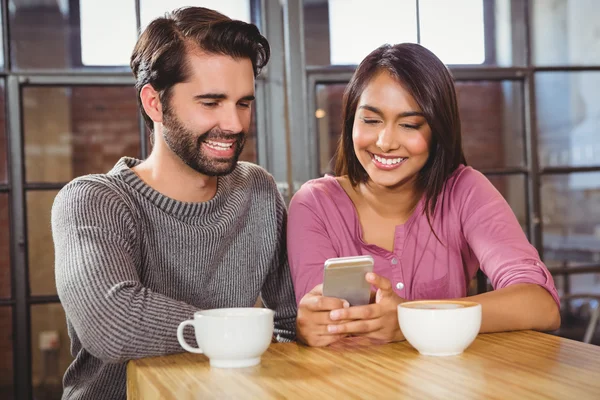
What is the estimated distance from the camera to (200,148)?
5.23 ft

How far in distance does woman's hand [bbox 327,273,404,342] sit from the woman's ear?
72 cm

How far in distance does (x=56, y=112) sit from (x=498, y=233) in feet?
6.40

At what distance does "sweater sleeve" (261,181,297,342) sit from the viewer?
5.65ft

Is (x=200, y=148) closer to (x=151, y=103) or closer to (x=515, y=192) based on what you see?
(x=151, y=103)

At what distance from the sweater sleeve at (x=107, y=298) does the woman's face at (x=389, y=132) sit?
613 mm

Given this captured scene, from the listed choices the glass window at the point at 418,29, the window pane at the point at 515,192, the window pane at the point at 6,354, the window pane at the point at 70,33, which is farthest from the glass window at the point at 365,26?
the window pane at the point at 6,354

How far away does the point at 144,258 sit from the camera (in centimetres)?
154

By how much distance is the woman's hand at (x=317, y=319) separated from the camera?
121 cm

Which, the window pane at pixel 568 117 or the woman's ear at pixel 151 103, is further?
the window pane at pixel 568 117

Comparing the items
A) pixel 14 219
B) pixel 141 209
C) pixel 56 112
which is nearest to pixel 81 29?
pixel 56 112

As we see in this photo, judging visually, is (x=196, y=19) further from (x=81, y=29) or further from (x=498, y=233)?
(x=81, y=29)

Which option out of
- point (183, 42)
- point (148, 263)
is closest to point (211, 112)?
point (183, 42)

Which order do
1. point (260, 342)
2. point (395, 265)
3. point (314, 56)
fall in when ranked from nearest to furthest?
point (260, 342) < point (395, 265) < point (314, 56)

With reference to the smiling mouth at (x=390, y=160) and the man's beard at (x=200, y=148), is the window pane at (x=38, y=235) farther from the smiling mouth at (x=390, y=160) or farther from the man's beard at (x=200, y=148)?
the smiling mouth at (x=390, y=160)
